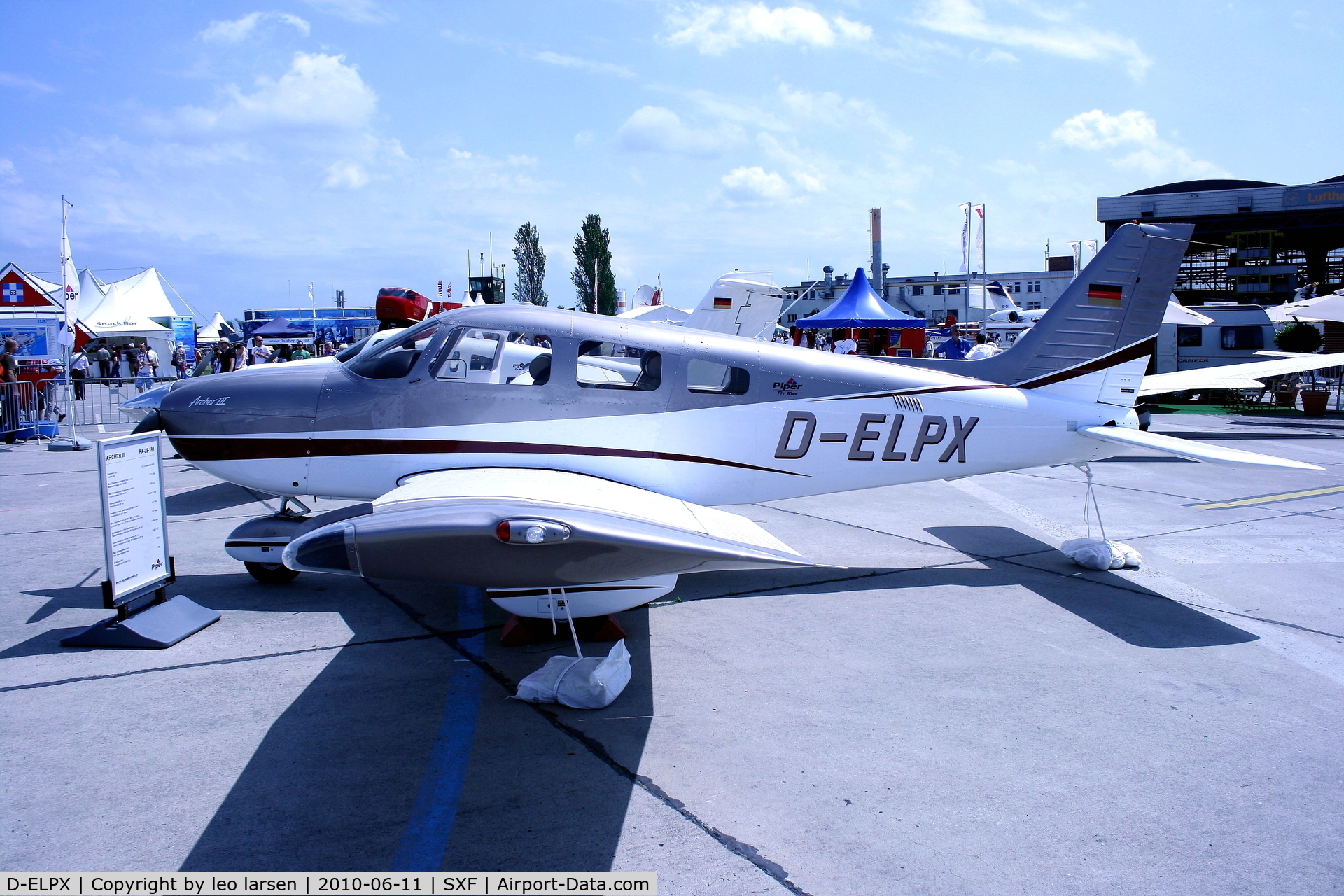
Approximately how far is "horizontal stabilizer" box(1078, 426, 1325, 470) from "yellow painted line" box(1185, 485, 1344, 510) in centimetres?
338

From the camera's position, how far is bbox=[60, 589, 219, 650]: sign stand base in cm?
516

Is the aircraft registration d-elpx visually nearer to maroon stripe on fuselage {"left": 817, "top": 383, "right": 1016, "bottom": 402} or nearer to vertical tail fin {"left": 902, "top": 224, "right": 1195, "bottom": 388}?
maroon stripe on fuselage {"left": 817, "top": 383, "right": 1016, "bottom": 402}

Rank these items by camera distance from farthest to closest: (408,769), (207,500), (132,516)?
(207,500) < (132,516) < (408,769)

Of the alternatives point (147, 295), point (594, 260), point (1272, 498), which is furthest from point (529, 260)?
point (1272, 498)

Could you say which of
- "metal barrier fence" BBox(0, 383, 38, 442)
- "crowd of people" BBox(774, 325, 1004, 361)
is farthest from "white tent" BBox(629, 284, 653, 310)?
"metal barrier fence" BBox(0, 383, 38, 442)

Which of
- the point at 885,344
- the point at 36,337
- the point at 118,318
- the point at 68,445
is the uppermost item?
the point at 118,318

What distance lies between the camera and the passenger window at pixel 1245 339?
24.0 metres

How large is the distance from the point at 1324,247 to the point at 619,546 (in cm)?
6140

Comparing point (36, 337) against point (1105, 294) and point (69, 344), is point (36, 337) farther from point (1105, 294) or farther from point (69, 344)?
point (1105, 294)

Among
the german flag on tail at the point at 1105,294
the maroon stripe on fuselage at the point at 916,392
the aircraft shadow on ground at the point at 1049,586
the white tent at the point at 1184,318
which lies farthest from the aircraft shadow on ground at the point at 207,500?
the white tent at the point at 1184,318

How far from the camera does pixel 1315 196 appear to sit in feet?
130

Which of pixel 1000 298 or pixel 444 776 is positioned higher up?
pixel 1000 298

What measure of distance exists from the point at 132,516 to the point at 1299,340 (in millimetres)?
30427

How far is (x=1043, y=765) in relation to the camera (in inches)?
150
